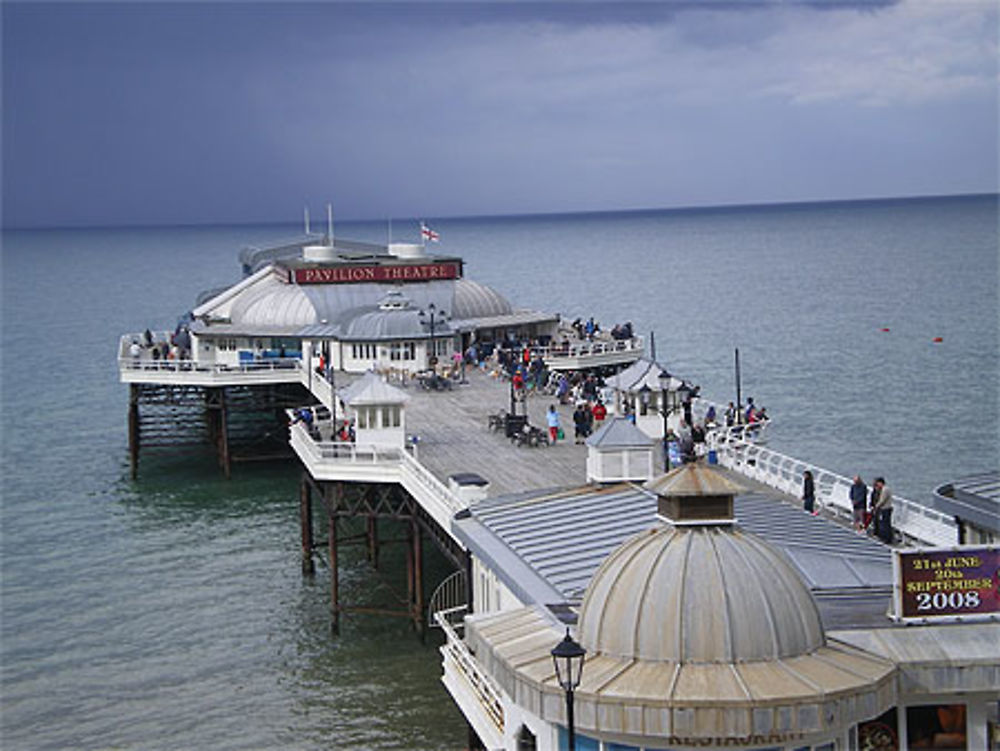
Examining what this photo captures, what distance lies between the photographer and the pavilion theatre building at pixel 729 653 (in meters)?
16.0

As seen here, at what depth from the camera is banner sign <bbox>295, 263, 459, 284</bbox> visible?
63844 millimetres

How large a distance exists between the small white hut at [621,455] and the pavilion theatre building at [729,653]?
8.01m

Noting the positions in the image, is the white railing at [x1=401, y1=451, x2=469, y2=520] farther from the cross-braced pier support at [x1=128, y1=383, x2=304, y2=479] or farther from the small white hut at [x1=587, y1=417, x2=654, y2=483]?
the cross-braced pier support at [x1=128, y1=383, x2=304, y2=479]

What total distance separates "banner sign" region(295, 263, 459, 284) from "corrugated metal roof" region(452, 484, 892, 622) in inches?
1466

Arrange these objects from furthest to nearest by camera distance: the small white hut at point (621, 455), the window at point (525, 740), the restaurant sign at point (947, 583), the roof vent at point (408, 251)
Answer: the roof vent at point (408, 251)
the small white hut at point (621, 455)
the window at point (525, 740)
the restaurant sign at point (947, 583)

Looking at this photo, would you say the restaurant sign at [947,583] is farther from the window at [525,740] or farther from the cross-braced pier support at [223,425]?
the cross-braced pier support at [223,425]

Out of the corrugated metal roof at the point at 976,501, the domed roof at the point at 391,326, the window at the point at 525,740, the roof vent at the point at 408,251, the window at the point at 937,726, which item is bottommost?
the window at the point at 525,740

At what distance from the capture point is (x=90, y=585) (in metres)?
41.9

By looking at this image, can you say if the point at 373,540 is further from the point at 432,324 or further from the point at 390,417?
the point at 432,324

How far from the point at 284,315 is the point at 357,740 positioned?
111 ft

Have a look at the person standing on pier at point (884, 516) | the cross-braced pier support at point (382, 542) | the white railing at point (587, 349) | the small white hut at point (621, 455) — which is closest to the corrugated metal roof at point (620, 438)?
the small white hut at point (621, 455)

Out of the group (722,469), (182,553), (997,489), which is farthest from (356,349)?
(997,489)

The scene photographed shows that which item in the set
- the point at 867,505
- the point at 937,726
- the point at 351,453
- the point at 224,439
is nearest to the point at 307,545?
the point at 351,453

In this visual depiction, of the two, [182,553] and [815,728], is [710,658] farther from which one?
[182,553]
